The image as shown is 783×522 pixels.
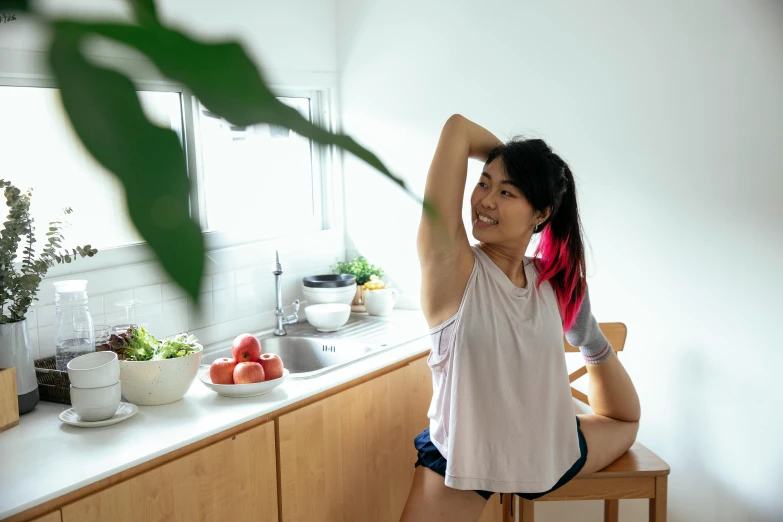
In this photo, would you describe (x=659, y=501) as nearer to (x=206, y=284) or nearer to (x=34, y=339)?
(x=34, y=339)

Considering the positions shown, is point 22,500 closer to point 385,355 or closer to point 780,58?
point 385,355

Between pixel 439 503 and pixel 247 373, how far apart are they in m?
0.55

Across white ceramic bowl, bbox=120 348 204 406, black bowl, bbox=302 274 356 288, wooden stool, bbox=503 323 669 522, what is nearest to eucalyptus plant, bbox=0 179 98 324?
white ceramic bowl, bbox=120 348 204 406

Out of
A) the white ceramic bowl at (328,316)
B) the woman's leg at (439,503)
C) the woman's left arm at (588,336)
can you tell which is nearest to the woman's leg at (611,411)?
the woman's left arm at (588,336)

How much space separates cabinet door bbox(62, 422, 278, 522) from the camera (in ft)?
4.67

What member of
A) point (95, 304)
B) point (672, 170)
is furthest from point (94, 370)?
point (672, 170)

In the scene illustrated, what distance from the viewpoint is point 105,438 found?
1554mm

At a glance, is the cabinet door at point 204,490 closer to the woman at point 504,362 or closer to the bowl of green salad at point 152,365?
the bowl of green salad at point 152,365

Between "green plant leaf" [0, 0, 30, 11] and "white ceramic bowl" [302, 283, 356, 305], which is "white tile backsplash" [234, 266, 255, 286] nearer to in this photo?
"white ceramic bowl" [302, 283, 356, 305]

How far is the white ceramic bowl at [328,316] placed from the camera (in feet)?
7.88

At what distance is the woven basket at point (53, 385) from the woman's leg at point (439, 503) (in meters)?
0.84

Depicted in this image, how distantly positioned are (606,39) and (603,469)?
1.23m

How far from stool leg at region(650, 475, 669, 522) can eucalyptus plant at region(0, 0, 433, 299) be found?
2056mm

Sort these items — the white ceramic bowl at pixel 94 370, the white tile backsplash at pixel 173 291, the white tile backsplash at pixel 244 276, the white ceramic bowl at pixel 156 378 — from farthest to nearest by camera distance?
the white tile backsplash at pixel 244 276
the white ceramic bowl at pixel 156 378
the white ceramic bowl at pixel 94 370
the white tile backsplash at pixel 173 291
